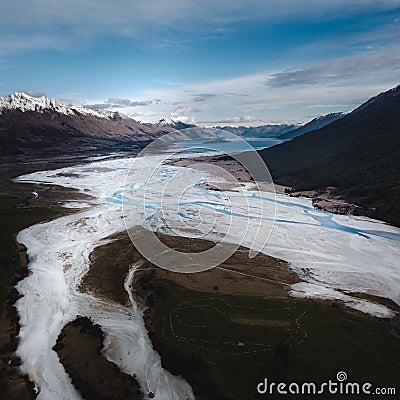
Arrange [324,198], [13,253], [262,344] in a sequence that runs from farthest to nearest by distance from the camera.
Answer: [324,198] → [13,253] → [262,344]

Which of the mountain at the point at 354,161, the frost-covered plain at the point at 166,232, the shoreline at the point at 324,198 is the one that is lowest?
the frost-covered plain at the point at 166,232

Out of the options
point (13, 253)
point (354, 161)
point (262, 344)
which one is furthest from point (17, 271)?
point (354, 161)

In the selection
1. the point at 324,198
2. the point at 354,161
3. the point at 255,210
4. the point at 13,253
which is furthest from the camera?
the point at 354,161

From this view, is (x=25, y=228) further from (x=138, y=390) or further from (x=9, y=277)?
(x=138, y=390)

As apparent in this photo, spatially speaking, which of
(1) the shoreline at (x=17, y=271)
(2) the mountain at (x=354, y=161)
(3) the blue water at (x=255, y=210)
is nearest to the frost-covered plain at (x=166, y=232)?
(3) the blue water at (x=255, y=210)

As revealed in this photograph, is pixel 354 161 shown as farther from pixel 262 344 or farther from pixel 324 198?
pixel 262 344

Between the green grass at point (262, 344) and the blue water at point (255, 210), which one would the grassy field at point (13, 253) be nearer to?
the green grass at point (262, 344)
